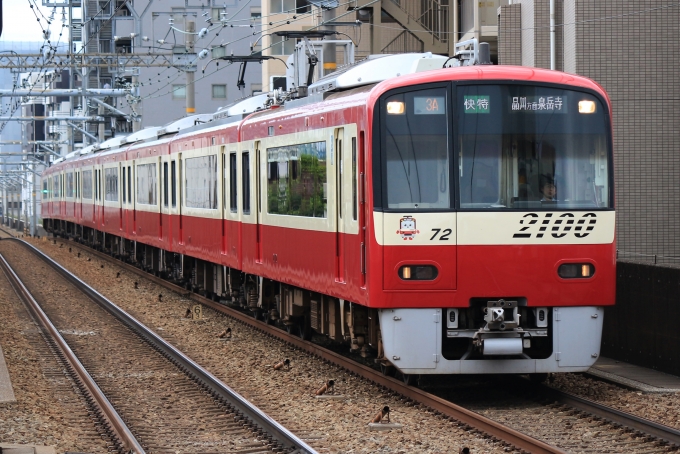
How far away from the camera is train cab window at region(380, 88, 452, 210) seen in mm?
9500

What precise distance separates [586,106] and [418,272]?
190cm

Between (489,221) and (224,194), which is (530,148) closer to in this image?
(489,221)

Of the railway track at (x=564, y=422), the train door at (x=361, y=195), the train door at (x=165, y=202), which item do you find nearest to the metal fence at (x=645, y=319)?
the railway track at (x=564, y=422)

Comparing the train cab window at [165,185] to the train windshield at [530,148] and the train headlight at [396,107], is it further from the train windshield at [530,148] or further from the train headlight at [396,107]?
the train windshield at [530,148]

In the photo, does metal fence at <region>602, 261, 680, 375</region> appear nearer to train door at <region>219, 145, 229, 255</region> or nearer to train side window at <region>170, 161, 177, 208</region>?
train door at <region>219, 145, 229, 255</region>

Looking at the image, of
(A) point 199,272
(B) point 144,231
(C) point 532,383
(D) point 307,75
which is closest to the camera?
(C) point 532,383

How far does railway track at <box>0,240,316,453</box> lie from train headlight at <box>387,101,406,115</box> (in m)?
2.52

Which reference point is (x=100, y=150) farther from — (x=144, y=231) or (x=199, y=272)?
(x=199, y=272)

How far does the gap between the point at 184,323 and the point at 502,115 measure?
27.2 feet

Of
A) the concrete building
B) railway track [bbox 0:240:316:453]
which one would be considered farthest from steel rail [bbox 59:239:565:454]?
the concrete building

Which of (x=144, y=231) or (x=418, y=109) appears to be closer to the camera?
(x=418, y=109)

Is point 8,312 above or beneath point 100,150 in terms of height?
beneath

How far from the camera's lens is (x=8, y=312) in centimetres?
1889

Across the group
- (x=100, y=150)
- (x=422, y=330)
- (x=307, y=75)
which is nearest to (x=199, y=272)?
(x=307, y=75)
